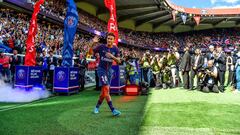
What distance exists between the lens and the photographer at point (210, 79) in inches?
446

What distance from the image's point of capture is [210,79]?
11453 mm

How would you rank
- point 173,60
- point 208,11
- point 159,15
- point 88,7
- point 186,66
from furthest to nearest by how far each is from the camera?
1. point 159,15
2. point 208,11
3. point 88,7
4. point 173,60
5. point 186,66

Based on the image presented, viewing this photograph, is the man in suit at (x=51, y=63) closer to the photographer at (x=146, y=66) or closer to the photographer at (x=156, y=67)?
the photographer at (x=146, y=66)

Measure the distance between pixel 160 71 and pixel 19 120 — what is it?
8.71m

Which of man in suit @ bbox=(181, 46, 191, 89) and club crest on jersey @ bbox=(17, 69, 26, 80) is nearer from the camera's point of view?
club crest on jersey @ bbox=(17, 69, 26, 80)

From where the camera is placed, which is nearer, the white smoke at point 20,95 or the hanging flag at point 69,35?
the white smoke at point 20,95

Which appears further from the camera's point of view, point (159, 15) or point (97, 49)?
point (159, 15)

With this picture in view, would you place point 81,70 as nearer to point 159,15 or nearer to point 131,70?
point 131,70

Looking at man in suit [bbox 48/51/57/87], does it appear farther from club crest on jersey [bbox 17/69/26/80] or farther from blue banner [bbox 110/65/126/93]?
blue banner [bbox 110/65/126/93]

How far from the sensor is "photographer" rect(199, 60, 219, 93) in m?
11.3

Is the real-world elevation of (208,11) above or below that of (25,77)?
above

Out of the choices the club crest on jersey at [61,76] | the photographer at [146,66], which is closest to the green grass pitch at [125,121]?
the club crest on jersey at [61,76]

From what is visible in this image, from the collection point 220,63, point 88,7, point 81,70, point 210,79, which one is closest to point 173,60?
point 220,63

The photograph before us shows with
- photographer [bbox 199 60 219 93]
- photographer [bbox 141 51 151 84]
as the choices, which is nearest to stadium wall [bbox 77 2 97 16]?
photographer [bbox 141 51 151 84]
